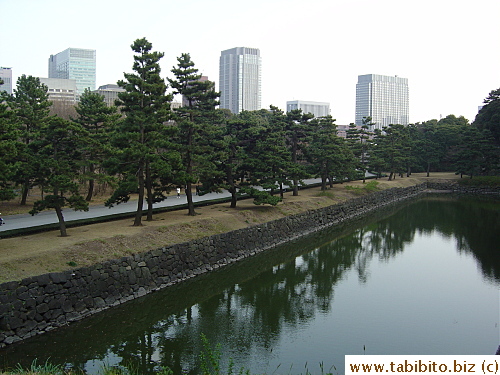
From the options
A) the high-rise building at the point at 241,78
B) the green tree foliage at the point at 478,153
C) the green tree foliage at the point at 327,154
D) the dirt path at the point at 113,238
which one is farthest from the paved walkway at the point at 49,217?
the high-rise building at the point at 241,78

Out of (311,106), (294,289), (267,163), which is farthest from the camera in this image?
(311,106)

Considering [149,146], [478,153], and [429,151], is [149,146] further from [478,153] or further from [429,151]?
[429,151]

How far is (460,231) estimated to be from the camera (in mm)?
30781

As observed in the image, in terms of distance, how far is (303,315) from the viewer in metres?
15.5

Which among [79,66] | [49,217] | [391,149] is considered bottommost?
[49,217]

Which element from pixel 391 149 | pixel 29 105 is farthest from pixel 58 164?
pixel 391 149

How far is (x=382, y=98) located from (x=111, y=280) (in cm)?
17130

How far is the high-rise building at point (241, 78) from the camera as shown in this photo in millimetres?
148625

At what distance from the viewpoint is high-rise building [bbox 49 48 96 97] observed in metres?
143

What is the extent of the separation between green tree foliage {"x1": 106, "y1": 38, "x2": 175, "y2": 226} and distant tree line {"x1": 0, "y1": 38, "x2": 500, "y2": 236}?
5cm

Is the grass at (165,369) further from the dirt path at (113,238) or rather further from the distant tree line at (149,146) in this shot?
the distant tree line at (149,146)

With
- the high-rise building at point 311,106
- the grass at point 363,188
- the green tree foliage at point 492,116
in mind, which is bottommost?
the grass at point 363,188

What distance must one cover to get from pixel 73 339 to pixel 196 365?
392cm

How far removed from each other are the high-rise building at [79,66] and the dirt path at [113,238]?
130 meters
